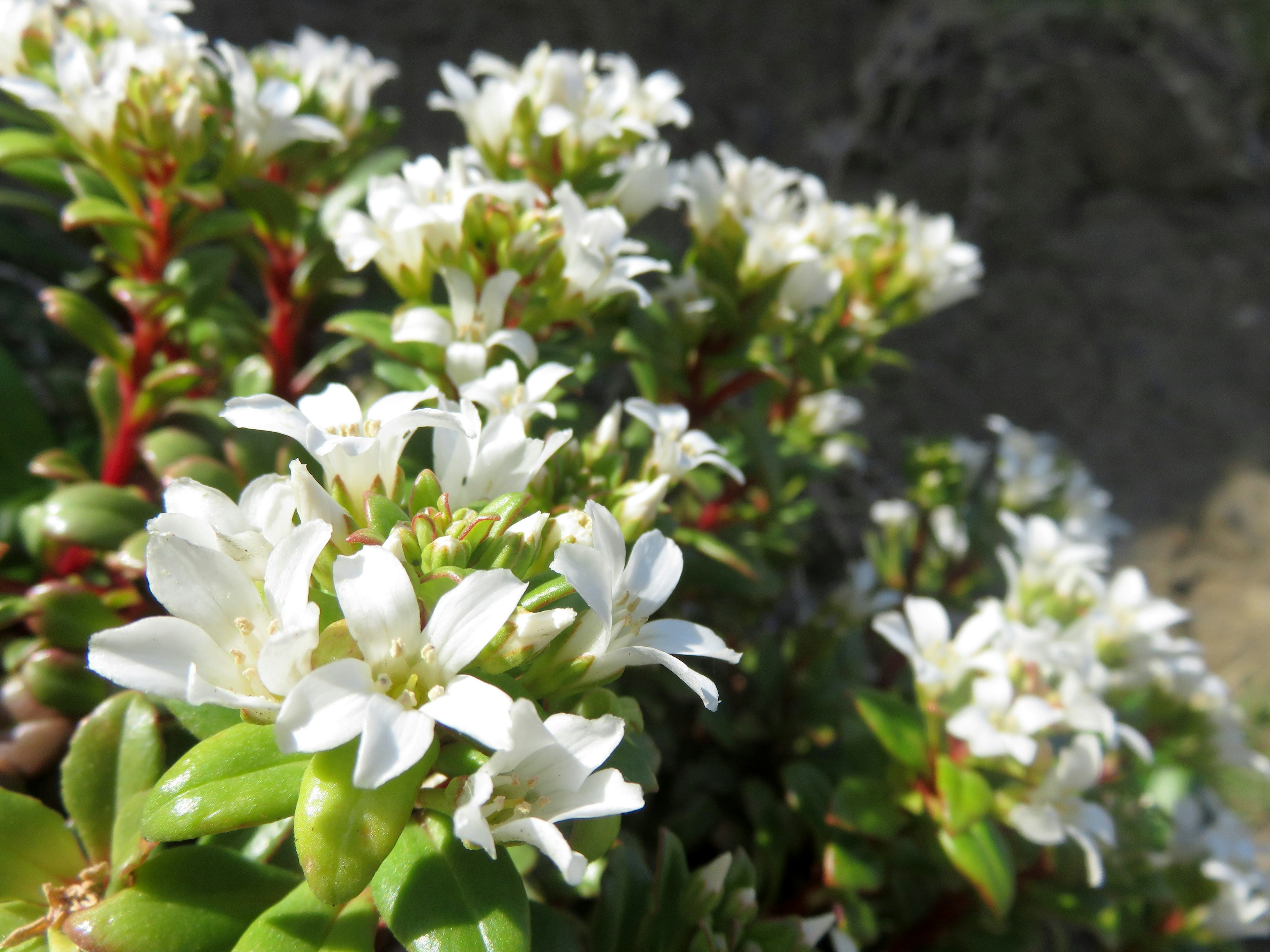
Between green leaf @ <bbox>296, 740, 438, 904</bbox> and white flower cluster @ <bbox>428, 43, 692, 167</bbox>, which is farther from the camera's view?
white flower cluster @ <bbox>428, 43, 692, 167</bbox>

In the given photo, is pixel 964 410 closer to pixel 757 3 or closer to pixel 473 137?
pixel 757 3

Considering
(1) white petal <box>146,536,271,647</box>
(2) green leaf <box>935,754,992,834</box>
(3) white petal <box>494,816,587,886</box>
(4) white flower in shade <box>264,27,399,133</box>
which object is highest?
(4) white flower in shade <box>264,27,399,133</box>

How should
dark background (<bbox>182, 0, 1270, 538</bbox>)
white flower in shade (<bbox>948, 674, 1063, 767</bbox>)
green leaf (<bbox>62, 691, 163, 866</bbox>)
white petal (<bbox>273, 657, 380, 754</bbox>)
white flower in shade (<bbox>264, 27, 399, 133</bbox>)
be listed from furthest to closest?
dark background (<bbox>182, 0, 1270, 538</bbox>) → white flower in shade (<bbox>264, 27, 399, 133</bbox>) → white flower in shade (<bbox>948, 674, 1063, 767</bbox>) → green leaf (<bbox>62, 691, 163, 866</bbox>) → white petal (<bbox>273, 657, 380, 754</bbox>)

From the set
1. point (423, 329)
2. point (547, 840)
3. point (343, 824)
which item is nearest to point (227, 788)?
point (343, 824)

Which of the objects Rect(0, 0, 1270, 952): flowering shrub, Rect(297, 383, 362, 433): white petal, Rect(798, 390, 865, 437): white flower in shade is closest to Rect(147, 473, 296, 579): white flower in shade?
Rect(0, 0, 1270, 952): flowering shrub

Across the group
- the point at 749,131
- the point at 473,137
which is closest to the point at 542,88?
the point at 473,137

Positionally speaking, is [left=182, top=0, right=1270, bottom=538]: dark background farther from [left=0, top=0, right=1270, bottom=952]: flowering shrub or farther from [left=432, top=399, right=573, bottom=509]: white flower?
[left=432, top=399, right=573, bottom=509]: white flower

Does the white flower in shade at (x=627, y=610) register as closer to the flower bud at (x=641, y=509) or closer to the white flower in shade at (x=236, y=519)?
the flower bud at (x=641, y=509)

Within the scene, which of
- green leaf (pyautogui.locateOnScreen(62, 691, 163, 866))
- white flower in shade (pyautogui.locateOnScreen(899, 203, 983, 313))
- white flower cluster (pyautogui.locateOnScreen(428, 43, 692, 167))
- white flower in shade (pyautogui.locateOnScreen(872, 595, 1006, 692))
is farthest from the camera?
white flower in shade (pyautogui.locateOnScreen(899, 203, 983, 313))
